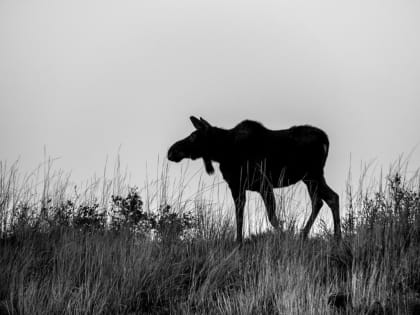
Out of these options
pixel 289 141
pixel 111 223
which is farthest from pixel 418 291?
pixel 289 141

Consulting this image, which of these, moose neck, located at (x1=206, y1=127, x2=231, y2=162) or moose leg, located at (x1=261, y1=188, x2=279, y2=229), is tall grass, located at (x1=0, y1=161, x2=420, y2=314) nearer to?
moose leg, located at (x1=261, y1=188, x2=279, y2=229)

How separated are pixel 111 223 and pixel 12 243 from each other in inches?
46.0

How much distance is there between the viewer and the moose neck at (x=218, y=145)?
8.88m

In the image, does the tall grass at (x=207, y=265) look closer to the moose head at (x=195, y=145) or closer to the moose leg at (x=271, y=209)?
the moose leg at (x=271, y=209)

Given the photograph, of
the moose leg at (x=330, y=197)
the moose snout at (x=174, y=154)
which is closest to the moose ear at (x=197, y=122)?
the moose snout at (x=174, y=154)

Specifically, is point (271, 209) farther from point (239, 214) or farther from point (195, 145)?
point (195, 145)

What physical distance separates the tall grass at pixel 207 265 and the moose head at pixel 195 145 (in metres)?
2.06

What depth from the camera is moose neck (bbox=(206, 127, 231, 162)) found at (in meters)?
8.88

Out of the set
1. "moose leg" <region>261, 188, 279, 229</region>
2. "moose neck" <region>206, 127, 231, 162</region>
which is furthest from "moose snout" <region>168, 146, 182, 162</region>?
"moose leg" <region>261, 188, 279, 229</region>

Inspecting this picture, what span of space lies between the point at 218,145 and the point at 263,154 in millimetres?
741

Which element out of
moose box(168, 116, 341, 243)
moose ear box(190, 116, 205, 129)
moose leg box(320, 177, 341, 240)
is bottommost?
moose leg box(320, 177, 341, 240)

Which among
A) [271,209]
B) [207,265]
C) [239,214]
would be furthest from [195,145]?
[207,265]

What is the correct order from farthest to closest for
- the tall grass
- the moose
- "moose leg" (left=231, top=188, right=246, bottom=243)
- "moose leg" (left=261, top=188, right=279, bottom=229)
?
1. the moose
2. "moose leg" (left=231, top=188, right=246, bottom=243)
3. "moose leg" (left=261, top=188, right=279, bottom=229)
4. the tall grass

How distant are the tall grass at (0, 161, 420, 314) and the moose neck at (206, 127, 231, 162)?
2185 millimetres
